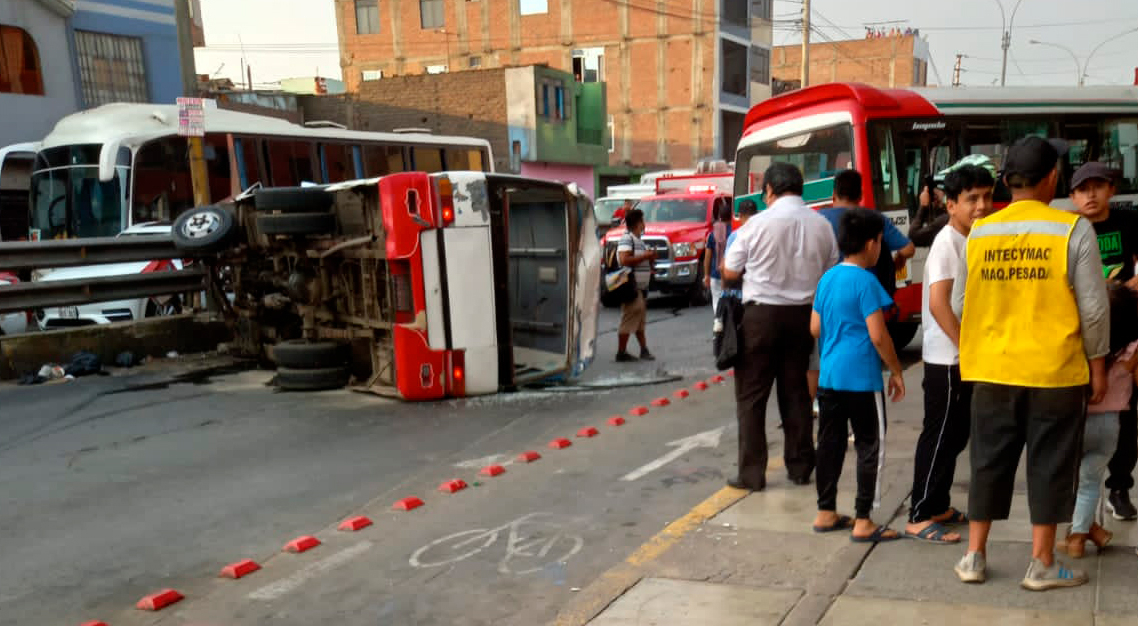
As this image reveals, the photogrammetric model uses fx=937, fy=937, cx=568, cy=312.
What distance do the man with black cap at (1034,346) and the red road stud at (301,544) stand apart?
3276 mm

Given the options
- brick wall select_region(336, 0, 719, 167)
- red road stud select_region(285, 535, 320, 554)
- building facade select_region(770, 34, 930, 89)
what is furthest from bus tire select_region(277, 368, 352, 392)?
building facade select_region(770, 34, 930, 89)

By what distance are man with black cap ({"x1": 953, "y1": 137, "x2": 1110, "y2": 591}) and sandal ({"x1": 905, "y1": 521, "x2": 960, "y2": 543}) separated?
574mm

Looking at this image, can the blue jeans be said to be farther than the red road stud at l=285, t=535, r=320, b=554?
No

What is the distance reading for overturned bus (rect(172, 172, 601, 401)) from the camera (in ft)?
27.3

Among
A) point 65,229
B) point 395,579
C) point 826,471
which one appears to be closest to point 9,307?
point 65,229

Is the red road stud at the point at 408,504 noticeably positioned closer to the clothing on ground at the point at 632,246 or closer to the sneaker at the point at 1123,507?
the sneaker at the point at 1123,507

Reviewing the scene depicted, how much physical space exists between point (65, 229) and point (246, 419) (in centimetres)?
894

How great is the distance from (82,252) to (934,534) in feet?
30.4

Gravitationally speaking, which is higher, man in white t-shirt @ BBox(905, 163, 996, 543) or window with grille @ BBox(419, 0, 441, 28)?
window with grille @ BBox(419, 0, 441, 28)

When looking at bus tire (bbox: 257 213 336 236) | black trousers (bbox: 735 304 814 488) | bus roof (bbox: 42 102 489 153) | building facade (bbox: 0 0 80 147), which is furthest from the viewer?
building facade (bbox: 0 0 80 147)

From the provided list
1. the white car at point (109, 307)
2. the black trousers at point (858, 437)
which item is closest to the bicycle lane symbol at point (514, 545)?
the black trousers at point (858, 437)

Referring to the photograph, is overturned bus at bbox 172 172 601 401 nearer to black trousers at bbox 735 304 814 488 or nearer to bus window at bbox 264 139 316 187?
black trousers at bbox 735 304 814 488

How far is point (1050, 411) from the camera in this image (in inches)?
144

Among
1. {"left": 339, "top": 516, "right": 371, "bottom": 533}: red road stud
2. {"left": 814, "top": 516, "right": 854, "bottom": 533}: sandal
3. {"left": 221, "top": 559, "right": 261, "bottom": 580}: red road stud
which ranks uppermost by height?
{"left": 814, "top": 516, "right": 854, "bottom": 533}: sandal
